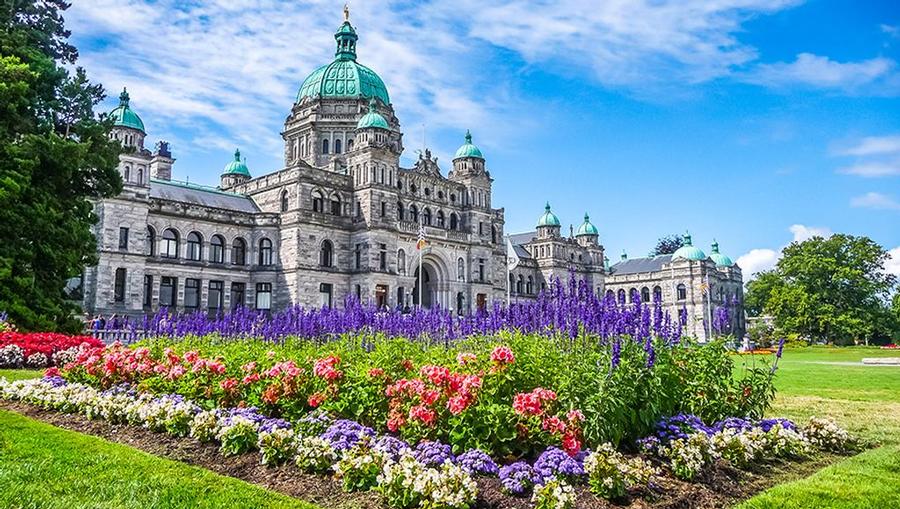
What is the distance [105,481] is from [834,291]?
66.1 m

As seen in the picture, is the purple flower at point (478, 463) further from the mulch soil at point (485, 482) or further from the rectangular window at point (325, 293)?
the rectangular window at point (325, 293)

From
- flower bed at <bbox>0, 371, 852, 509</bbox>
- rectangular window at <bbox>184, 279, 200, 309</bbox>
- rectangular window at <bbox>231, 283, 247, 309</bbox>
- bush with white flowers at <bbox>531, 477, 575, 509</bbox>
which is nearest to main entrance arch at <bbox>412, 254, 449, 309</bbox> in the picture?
rectangular window at <bbox>231, 283, 247, 309</bbox>

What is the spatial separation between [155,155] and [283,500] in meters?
53.0

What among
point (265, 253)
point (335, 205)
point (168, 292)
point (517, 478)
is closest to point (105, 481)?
point (517, 478)

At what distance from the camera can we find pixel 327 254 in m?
44.1

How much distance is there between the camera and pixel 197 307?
40.8m

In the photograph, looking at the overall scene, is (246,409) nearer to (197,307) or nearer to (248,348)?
(248,348)

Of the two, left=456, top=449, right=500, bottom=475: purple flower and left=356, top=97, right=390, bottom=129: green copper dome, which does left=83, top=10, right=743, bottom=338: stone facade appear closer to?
left=356, top=97, right=390, bottom=129: green copper dome

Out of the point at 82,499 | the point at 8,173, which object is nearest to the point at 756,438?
the point at 82,499

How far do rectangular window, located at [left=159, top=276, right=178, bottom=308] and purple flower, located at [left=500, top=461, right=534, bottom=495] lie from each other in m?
37.1

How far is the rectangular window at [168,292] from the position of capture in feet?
129

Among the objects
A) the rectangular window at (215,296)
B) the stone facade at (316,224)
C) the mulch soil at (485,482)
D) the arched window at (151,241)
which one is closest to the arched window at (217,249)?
the stone facade at (316,224)

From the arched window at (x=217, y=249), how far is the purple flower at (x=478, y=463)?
125 feet

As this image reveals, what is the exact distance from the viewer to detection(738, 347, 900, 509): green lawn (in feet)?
21.7
